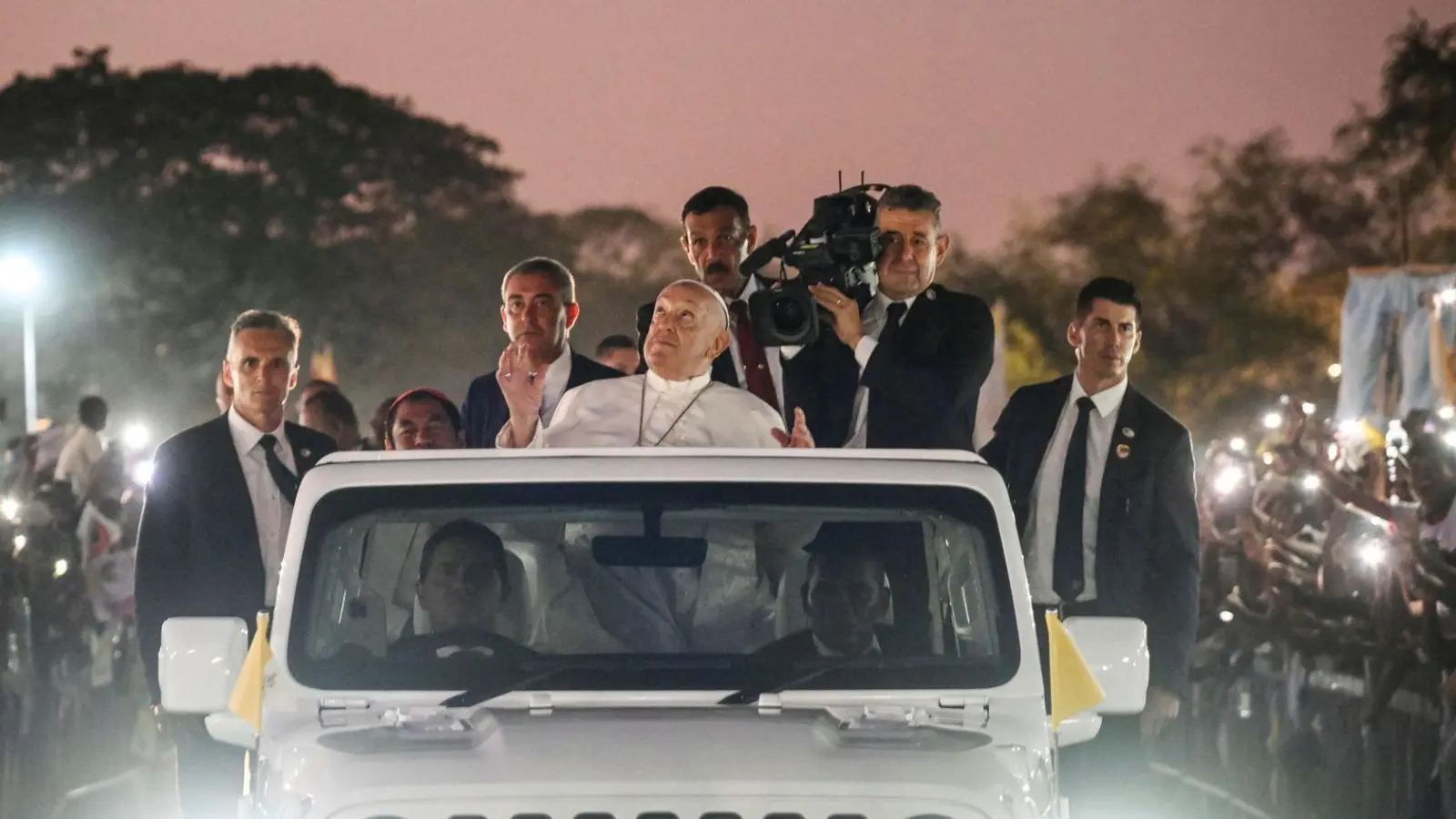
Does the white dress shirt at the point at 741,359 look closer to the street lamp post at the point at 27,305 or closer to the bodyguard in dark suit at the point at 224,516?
the bodyguard in dark suit at the point at 224,516

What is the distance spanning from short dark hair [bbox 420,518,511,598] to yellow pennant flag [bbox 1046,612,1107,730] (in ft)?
3.93

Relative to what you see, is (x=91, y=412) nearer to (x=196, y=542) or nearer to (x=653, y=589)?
(x=196, y=542)

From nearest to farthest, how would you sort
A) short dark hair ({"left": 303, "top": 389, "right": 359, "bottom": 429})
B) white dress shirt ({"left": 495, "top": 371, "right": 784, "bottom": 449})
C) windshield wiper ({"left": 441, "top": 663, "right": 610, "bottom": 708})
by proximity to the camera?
windshield wiper ({"left": 441, "top": 663, "right": 610, "bottom": 708}) < white dress shirt ({"left": 495, "top": 371, "right": 784, "bottom": 449}) < short dark hair ({"left": 303, "top": 389, "right": 359, "bottom": 429})

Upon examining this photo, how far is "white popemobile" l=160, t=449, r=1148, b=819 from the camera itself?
15.4 feet

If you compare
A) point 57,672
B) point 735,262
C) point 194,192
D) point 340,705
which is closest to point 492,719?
point 340,705

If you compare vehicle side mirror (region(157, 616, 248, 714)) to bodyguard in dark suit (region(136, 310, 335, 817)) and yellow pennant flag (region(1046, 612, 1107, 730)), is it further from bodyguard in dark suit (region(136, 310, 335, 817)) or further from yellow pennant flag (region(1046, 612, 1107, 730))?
bodyguard in dark suit (region(136, 310, 335, 817))

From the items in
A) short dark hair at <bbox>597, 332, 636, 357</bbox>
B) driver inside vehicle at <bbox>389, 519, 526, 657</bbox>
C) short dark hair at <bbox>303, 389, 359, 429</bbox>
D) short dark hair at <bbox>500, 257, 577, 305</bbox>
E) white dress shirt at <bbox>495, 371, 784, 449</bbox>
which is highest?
short dark hair at <bbox>500, 257, 577, 305</bbox>

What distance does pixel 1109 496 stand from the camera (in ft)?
25.1

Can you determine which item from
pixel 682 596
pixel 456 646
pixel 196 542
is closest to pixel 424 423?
pixel 196 542

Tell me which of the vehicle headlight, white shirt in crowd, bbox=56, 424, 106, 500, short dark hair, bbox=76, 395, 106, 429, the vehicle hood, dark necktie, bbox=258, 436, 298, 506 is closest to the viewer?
the vehicle hood

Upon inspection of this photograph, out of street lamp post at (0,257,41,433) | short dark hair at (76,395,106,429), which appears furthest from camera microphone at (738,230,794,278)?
street lamp post at (0,257,41,433)

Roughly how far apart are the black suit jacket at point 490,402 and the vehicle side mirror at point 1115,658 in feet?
10.6

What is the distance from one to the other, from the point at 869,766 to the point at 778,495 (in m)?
0.85

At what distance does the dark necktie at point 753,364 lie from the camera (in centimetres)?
803
